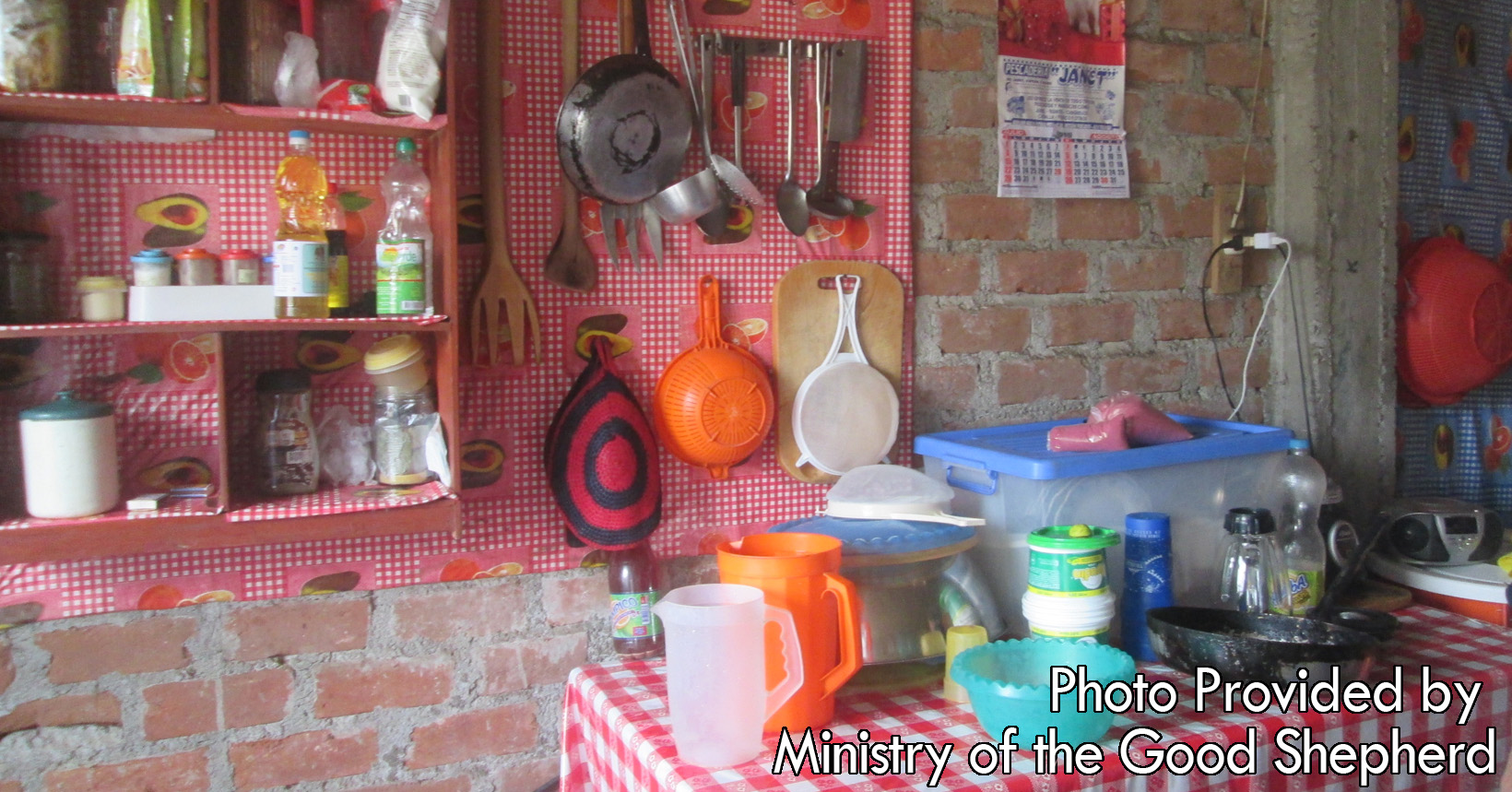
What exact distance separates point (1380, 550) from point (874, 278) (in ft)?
3.01

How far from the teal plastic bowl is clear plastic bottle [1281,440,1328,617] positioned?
1.50ft

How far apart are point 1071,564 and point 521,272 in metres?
0.76

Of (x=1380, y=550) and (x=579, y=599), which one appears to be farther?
(x=1380, y=550)

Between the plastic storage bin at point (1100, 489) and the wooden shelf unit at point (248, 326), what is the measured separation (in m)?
0.67

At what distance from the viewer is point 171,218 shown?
1265 mm

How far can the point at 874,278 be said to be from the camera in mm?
1594

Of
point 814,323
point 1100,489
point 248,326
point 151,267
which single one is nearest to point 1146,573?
point 1100,489

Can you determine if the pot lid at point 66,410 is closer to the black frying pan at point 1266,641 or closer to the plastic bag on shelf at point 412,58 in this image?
the plastic bag on shelf at point 412,58

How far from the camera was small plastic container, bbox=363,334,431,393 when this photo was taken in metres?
1.29

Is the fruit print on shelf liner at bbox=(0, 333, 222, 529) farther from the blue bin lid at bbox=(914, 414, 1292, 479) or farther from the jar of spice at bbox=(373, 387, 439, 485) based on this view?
the blue bin lid at bbox=(914, 414, 1292, 479)

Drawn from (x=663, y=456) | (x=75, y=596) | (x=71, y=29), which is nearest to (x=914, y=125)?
(x=663, y=456)

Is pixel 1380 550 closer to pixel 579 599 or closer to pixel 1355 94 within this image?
pixel 1355 94

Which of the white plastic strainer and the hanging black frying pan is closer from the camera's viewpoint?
the hanging black frying pan

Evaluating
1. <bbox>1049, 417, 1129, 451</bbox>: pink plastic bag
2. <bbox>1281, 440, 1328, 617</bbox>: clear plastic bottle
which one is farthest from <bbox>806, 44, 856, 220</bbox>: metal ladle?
<bbox>1281, 440, 1328, 617</bbox>: clear plastic bottle
